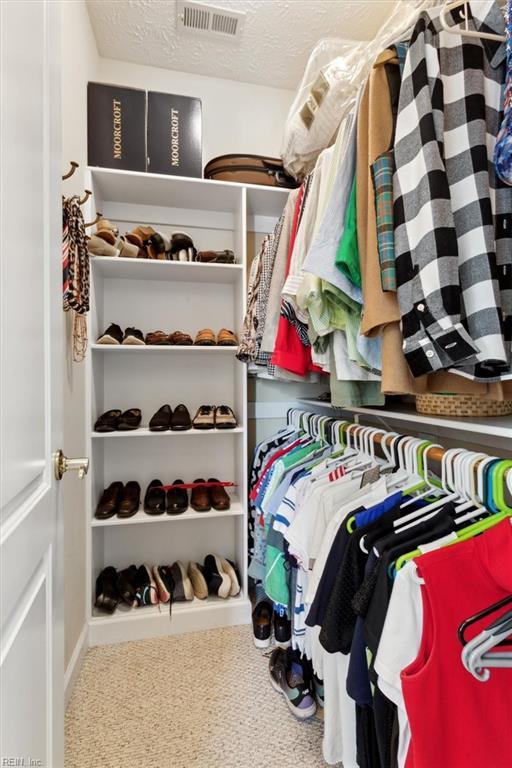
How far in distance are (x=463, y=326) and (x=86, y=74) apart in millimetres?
1901

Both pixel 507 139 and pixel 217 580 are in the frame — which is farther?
pixel 217 580

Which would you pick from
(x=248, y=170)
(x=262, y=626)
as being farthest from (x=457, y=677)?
(x=248, y=170)

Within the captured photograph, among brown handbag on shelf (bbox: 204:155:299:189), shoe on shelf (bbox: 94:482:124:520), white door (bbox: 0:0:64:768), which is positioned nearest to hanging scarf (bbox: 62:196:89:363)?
white door (bbox: 0:0:64:768)

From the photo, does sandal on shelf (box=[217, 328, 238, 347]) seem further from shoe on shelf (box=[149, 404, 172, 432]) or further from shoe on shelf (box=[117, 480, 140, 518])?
shoe on shelf (box=[117, 480, 140, 518])

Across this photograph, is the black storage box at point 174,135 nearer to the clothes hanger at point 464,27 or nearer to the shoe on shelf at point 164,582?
the clothes hanger at point 464,27

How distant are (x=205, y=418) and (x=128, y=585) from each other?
82 centimetres

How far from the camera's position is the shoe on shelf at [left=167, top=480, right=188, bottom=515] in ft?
5.59

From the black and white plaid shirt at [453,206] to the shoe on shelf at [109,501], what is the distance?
4.74 ft

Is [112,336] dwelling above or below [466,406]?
above

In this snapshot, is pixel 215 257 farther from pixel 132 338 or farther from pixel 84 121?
pixel 84 121

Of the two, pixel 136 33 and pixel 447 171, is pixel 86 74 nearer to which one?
pixel 136 33

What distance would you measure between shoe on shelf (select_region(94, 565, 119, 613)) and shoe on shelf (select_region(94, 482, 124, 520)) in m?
0.34

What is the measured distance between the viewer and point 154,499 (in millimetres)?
1759

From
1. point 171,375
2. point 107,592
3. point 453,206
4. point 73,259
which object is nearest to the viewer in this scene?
point 453,206
